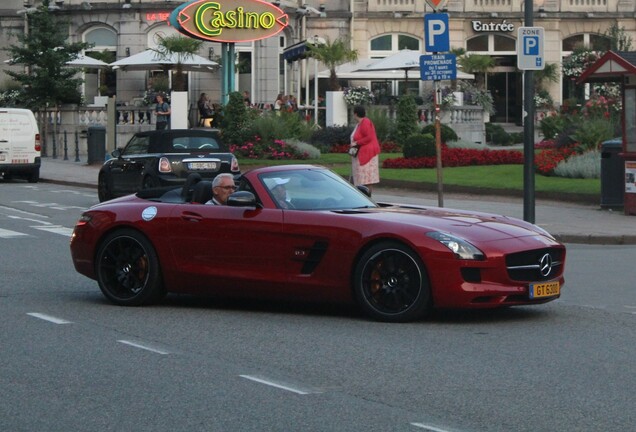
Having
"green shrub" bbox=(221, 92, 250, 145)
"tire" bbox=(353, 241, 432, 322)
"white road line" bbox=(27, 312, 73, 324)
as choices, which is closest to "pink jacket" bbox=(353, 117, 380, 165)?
"white road line" bbox=(27, 312, 73, 324)

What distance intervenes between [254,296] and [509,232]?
2.31 metres

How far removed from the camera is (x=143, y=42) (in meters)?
54.8

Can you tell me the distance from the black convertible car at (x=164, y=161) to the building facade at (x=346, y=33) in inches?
1133

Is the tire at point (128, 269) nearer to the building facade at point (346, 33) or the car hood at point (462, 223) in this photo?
the car hood at point (462, 223)

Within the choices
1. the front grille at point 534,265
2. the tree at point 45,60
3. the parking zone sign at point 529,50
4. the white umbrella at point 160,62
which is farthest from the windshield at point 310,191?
the white umbrella at point 160,62

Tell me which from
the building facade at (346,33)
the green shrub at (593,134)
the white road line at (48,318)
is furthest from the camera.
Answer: the building facade at (346,33)

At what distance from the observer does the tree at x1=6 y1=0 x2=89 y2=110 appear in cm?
4697

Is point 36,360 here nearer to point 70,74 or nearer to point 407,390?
point 407,390

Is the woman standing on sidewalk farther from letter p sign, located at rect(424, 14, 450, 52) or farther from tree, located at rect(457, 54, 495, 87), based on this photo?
tree, located at rect(457, 54, 495, 87)

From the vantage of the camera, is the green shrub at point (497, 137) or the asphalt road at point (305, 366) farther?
the green shrub at point (497, 137)

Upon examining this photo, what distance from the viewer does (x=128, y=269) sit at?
12.6 metres

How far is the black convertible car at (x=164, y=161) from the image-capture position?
80.4ft

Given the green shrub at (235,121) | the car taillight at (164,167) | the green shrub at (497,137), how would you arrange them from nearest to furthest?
the car taillight at (164,167) → the green shrub at (235,121) → the green shrub at (497,137)

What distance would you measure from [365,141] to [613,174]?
4.38 m
